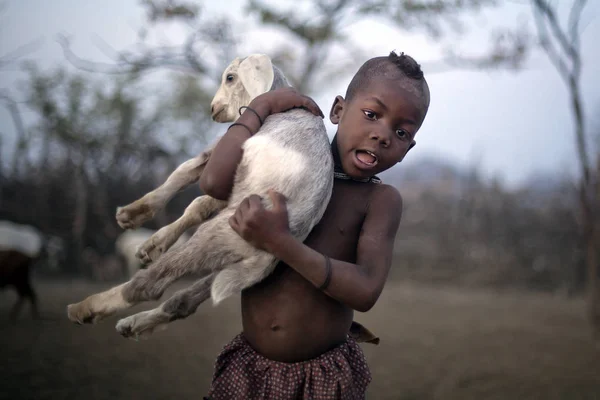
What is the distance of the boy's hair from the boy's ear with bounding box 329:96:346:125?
0.24 feet

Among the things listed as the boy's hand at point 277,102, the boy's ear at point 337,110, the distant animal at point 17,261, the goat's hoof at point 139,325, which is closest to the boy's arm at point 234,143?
the boy's hand at point 277,102

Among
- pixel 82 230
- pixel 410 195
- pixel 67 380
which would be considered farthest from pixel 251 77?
pixel 410 195

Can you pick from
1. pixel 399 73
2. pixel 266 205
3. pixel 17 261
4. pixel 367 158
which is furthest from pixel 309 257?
pixel 17 261

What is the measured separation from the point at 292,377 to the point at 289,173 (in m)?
0.59

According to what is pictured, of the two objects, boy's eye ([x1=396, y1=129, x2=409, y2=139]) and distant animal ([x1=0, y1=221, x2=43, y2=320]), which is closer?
boy's eye ([x1=396, y1=129, x2=409, y2=139])

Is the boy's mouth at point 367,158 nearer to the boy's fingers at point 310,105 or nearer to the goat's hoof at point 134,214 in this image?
the boy's fingers at point 310,105

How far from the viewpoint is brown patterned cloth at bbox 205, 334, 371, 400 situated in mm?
1723

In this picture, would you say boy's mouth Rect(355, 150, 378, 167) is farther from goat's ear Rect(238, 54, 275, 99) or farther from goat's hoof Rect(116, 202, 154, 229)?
goat's hoof Rect(116, 202, 154, 229)

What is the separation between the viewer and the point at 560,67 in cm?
646

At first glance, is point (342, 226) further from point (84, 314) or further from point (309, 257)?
point (84, 314)

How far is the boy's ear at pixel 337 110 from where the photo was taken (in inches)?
72.8

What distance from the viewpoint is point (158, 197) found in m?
2.08

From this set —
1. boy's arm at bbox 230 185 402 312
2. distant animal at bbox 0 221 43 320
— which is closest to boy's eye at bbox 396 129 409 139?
boy's arm at bbox 230 185 402 312

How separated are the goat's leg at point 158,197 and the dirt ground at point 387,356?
3.09 m
